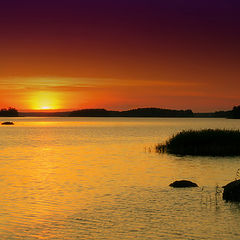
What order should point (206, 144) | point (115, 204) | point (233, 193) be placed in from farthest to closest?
point (206, 144) < point (233, 193) < point (115, 204)

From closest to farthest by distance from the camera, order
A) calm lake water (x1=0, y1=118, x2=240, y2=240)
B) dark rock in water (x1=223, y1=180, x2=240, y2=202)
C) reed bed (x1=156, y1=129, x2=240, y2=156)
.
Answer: calm lake water (x1=0, y1=118, x2=240, y2=240)
dark rock in water (x1=223, y1=180, x2=240, y2=202)
reed bed (x1=156, y1=129, x2=240, y2=156)

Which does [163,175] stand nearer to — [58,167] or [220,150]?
[58,167]

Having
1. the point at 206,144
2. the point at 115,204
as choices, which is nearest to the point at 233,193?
the point at 115,204

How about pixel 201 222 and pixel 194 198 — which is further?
pixel 194 198

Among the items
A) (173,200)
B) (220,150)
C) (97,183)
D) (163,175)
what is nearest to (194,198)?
(173,200)

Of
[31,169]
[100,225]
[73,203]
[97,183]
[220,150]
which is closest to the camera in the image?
[100,225]

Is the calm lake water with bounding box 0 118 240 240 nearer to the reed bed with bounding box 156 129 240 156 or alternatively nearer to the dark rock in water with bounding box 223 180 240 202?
the dark rock in water with bounding box 223 180 240 202

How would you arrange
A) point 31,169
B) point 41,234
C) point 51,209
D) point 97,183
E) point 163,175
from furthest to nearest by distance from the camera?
1. point 31,169
2. point 163,175
3. point 97,183
4. point 51,209
5. point 41,234

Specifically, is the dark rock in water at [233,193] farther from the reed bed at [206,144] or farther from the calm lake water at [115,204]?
the reed bed at [206,144]

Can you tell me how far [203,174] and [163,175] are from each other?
3350 millimetres

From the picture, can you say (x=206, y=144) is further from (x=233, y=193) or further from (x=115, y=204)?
(x=115, y=204)

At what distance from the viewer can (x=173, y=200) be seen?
24.1m

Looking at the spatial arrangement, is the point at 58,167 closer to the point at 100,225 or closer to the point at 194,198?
the point at 194,198

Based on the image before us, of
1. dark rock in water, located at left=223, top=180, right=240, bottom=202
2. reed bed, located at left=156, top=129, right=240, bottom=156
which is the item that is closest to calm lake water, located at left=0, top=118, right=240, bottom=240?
dark rock in water, located at left=223, top=180, right=240, bottom=202
